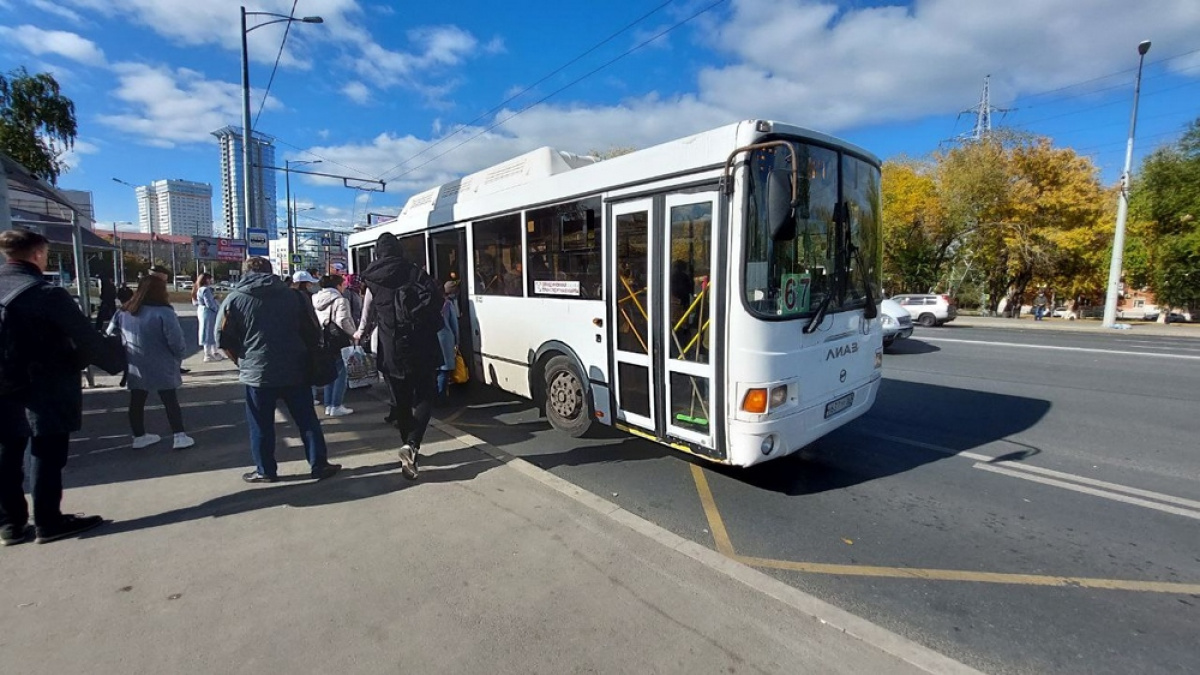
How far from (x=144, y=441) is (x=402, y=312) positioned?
3.25m

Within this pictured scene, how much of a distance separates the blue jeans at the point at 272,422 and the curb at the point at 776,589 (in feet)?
5.69

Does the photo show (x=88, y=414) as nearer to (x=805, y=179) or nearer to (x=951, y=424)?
(x=805, y=179)

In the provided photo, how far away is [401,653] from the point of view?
2527 millimetres

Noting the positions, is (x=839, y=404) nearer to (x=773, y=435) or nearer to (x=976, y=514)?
(x=773, y=435)

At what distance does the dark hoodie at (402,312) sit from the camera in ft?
15.3

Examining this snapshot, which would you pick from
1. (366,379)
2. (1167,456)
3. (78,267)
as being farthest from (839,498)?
(78,267)

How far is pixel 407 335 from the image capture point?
15.3ft

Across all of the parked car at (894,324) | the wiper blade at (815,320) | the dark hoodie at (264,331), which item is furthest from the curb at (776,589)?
the parked car at (894,324)

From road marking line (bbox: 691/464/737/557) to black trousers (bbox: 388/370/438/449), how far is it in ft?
8.17

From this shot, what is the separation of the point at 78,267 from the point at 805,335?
1293cm

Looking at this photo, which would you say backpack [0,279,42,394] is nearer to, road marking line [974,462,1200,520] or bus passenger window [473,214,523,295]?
bus passenger window [473,214,523,295]

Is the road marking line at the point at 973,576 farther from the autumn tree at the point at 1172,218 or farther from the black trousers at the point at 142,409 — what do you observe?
the autumn tree at the point at 1172,218

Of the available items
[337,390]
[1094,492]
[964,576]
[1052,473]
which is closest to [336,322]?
[337,390]

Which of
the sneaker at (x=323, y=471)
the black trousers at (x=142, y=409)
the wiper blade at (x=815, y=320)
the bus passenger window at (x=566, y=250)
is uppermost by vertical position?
the bus passenger window at (x=566, y=250)
